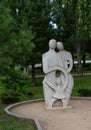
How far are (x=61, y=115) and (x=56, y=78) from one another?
2199 millimetres

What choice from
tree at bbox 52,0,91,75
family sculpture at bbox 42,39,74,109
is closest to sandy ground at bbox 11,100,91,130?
family sculpture at bbox 42,39,74,109

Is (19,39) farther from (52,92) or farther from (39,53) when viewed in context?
(39,53)

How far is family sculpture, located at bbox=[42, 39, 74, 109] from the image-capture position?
1272cm

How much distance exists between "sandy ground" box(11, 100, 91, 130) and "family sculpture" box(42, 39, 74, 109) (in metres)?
0.48

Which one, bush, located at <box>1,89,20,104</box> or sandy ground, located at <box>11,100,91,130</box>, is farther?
bush, located at <box>1,89,20,104</box>

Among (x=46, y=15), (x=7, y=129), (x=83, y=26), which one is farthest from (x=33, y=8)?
(x=7, y=129)

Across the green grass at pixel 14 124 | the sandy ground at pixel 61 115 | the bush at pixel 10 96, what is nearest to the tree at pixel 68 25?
the bush at pixel 10 96

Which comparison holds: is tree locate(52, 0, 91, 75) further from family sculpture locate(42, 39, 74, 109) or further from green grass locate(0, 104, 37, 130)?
green grass locate(0, 104, 37, 130)

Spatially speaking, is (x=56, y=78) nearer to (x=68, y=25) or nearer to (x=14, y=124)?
(x=14, y=124)

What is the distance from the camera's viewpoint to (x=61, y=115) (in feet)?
36.2

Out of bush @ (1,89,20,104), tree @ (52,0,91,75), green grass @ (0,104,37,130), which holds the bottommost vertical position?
bush @ (1,89,20,104)

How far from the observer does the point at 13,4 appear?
24.7 metres

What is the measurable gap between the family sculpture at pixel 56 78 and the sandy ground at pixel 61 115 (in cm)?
48

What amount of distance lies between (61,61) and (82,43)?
938 inches
